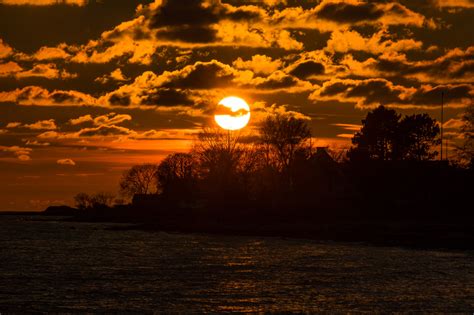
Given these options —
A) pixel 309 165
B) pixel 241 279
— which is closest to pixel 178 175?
pixel 309 165

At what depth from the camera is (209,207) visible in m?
140

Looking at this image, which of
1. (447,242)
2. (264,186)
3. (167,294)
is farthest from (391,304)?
(264,186)

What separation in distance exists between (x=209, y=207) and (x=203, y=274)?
8495 centimetres

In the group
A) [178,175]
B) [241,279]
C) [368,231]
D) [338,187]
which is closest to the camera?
[241,279]

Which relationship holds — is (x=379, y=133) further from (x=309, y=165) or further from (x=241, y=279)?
(x=241, y=279)

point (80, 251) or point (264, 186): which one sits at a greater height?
point (264, 186)

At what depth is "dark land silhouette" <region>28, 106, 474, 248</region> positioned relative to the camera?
10434 centimetres

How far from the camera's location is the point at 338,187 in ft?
434

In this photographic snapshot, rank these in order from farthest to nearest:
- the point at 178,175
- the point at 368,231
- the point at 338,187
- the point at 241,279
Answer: the point at 178,175 < the point at 338,187 < the point at 368,231 < the point at 241,279

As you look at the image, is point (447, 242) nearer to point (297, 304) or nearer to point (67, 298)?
point (297, 304)

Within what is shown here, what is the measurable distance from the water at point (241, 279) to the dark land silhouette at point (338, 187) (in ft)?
73.6

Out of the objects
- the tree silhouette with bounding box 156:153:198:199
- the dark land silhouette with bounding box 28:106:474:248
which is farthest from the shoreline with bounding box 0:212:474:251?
the tree silhouette with bounding box 156:153:198:199

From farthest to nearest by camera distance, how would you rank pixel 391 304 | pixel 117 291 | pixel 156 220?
1. pixel 156 220
2. pixel 117 291
3. pixel 391 304

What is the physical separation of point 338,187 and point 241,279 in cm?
8313
